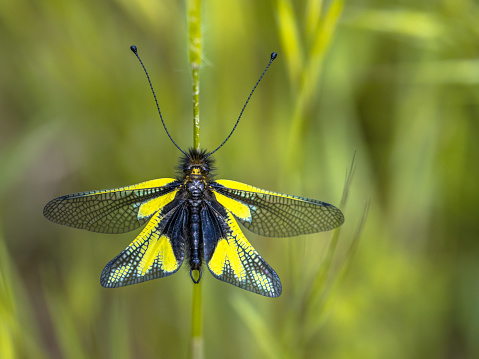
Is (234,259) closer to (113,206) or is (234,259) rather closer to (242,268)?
(242,268)

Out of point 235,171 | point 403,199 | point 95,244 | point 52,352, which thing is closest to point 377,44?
point 403,199

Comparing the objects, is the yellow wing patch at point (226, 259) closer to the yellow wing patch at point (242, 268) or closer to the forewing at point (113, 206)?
the yellow wing patch at point (242, 268)

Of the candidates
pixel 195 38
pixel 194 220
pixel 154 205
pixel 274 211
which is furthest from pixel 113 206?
pixel 195 38

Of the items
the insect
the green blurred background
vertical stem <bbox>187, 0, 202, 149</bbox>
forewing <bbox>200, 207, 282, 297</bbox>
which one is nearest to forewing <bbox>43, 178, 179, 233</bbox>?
the insect

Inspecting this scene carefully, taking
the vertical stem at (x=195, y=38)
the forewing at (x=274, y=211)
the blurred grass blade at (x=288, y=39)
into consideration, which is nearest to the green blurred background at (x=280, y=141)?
the blurred grass blade at (x=288, y=39)

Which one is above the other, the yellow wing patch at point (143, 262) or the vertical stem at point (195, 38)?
the vertical stem at point (195, 38)

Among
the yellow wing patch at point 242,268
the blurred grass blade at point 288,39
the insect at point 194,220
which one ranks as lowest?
the yellow wing patch at point 242,268

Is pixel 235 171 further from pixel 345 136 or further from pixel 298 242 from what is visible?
pixel 298 242
